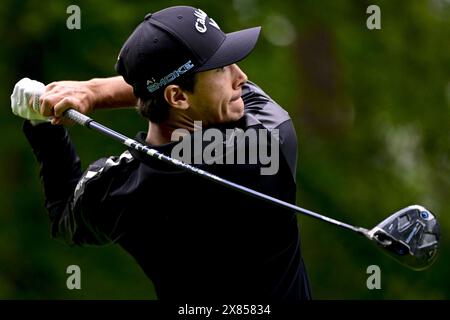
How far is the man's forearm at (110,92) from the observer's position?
17.1 feet

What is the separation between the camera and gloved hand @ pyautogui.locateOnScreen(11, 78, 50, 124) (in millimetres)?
5176

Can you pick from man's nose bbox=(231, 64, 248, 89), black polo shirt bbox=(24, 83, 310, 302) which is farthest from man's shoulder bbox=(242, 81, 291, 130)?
man's nose bbox=(231, 64, 248, 89)

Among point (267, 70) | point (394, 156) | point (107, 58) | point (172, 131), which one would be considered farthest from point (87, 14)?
point (172, 131)

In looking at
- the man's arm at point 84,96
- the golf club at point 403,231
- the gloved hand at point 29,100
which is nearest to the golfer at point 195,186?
the golf club at point 403,231

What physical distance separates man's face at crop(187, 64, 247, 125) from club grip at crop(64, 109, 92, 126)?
1.73 feet

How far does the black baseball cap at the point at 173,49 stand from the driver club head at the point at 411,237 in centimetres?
83

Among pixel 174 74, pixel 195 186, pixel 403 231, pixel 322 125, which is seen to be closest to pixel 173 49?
pixel 174 74

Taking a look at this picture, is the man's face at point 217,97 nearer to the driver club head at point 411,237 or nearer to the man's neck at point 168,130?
the man's neck at point 168,130

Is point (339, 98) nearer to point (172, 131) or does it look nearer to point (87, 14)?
point (87, 14)

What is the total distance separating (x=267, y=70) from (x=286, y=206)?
9539 mm

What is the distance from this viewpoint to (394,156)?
583 inches

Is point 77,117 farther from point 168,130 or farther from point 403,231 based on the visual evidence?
point 403,231

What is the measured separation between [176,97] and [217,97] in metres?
0.16

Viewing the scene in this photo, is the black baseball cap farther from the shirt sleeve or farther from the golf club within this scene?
the shirt sleeve
